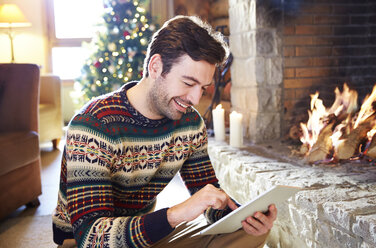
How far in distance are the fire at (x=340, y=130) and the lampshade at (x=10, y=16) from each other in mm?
4062

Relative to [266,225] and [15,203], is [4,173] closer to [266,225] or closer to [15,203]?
[15,203]

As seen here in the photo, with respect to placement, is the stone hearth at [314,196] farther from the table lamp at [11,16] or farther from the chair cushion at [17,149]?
the table lamp at [11,16]

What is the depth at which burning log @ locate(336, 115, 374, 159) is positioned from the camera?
6.68 feet

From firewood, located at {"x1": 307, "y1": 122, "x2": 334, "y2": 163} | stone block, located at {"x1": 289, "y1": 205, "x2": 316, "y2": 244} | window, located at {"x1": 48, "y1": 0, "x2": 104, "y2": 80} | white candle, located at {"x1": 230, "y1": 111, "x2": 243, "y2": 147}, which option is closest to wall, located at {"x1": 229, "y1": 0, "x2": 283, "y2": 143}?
white candle, located at {"x1": 230, "y1": 111, "x2": 243, "y2": 147}

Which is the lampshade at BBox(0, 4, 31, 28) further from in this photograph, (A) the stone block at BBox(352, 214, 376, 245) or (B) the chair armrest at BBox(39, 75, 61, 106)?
(A) the stone block at BBox(352, 214, 376, 245)

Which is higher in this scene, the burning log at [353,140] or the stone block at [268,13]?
the stone block at [268,13]

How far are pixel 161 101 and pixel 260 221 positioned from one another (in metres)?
0.45

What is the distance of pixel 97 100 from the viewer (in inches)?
50.0

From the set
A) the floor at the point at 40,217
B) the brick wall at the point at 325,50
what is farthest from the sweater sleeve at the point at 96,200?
the brick wall at the point at 325,50

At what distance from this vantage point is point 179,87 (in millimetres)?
1272

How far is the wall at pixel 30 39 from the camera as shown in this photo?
5.60 meters

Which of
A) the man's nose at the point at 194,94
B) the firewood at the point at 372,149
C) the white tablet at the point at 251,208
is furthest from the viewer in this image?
the firewood at the point at 372,149

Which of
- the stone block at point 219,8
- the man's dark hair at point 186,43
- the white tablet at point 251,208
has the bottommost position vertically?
the white tablet at point 251,208

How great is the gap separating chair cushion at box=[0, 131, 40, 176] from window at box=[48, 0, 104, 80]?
342 cm
